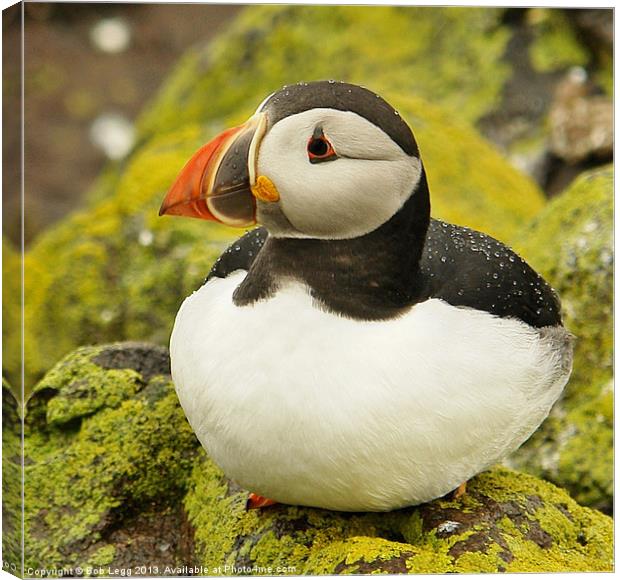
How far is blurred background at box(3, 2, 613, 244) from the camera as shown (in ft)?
13.8

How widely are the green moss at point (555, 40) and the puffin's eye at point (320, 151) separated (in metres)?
2.53

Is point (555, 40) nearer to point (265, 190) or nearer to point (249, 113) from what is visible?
point (249, 113)

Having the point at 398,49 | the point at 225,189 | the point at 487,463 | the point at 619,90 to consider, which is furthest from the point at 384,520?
the point at 398,49

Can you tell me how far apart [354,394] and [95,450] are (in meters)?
1.27

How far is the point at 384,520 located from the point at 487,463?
39 centimetres

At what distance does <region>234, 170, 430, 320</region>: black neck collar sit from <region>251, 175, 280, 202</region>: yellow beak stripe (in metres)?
0.19

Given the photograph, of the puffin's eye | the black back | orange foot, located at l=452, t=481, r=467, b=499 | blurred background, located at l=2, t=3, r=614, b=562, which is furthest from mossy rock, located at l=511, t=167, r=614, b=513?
the puffin's eye

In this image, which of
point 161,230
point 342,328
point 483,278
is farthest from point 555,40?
point 342,328

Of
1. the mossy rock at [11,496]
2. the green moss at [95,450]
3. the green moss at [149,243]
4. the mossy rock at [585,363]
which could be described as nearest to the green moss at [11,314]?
the mossy rock at [11,496]

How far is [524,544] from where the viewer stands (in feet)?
11.9

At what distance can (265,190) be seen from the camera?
10.3 ft

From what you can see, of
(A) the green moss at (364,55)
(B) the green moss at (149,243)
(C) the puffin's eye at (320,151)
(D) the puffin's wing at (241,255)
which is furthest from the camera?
(A) the green moss at (364,55)

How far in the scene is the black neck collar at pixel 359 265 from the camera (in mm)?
3275

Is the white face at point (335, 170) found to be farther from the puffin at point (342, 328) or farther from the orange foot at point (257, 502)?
the orange foot at point (257, 502)
